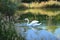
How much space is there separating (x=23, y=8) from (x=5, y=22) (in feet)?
21.1

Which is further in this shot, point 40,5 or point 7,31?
point 40,5

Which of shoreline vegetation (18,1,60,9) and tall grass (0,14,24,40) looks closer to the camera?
tall grass (0,14,24,40)

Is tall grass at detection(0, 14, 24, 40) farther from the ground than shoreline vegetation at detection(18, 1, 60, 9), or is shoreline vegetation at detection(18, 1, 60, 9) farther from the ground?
tall grass at detection(0, 14, 24, 40)

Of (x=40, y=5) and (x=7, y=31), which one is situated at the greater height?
(x=7, y=31)

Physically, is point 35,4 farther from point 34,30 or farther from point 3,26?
point 3,26

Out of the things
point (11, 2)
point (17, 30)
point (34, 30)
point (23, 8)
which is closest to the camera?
point (17, 30)

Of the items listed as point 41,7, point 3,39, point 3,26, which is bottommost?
point 41,7

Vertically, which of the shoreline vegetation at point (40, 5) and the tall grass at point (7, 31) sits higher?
the tall grass at point (7, 31)

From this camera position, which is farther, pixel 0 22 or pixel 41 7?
pixel 41 7

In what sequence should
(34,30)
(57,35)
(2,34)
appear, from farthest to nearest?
1. (34,30)
2. (57,35)
3. (2,34)

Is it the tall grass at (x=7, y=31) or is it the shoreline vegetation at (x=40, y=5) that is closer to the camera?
the tall grass at (x=7, y=31)

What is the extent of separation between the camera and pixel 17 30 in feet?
11.2

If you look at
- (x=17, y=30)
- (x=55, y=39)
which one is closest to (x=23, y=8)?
(x=55, y=39)

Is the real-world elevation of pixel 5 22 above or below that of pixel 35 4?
above
